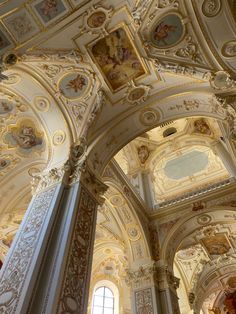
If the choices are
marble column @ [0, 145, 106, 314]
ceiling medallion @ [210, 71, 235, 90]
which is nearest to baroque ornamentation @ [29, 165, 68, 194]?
marble column @ [0, 145, 106, 314]

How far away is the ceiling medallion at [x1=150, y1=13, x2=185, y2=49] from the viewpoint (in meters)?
8.05

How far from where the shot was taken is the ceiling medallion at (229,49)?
8062 mm

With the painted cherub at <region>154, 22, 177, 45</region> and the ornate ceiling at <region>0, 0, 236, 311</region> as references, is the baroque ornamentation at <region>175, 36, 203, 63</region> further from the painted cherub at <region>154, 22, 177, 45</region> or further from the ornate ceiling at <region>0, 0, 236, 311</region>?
the painted cherub at <region>154, 22, 177, 45</region>

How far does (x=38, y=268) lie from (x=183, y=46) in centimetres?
697

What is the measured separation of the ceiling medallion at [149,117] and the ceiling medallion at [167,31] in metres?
2.18

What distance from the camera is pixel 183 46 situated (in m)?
8.44

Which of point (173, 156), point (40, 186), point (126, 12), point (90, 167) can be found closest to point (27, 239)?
point (40, 186)

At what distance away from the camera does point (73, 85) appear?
922 centimetres

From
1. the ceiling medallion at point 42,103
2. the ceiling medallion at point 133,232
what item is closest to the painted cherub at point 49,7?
the ceiling medallion at point 42,103

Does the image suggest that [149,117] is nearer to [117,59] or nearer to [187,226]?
[117,59]

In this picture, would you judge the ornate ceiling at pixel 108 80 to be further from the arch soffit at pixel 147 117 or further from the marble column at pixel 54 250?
the marble column at pixel 54 250

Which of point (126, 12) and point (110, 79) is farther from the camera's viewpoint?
point (110, 79)

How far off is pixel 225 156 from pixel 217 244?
5.29m

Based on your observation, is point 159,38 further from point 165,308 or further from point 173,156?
point 165,308
